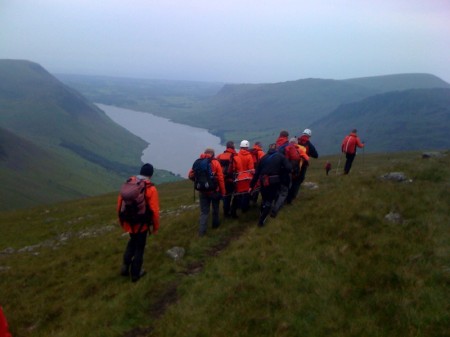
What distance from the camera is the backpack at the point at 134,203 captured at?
37.9 ft

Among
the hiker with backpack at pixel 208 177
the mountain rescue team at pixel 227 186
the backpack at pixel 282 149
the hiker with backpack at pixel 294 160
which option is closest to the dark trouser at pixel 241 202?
the mountain rescue team at pixel 227 186

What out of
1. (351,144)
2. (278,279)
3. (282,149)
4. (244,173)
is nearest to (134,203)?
(278,279)

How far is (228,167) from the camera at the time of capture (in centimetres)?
1647

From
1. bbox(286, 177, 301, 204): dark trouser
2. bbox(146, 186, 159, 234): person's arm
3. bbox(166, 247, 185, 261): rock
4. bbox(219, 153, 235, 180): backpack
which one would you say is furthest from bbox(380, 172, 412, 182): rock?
bbox(146, 186, 159, 234): person's arm

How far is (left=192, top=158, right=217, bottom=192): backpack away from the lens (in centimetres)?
1470

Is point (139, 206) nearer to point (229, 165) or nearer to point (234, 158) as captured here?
point (229, 165)

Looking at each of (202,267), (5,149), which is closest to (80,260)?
(202,267)

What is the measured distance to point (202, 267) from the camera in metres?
12.9

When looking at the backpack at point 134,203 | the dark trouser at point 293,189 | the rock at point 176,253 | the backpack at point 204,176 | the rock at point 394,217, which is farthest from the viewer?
the dark trouser at point 293,189

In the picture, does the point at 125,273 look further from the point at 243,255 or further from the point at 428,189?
the point at 428,189

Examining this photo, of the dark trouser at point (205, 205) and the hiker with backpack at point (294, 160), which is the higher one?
the hiker with backpack at point (294, 160)

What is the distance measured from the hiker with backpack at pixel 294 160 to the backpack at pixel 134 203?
6765 millimetres

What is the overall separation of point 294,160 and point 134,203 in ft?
23.8

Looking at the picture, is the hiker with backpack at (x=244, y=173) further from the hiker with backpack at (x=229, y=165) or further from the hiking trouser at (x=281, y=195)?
the hiking trouser at (x=281, y=195)
